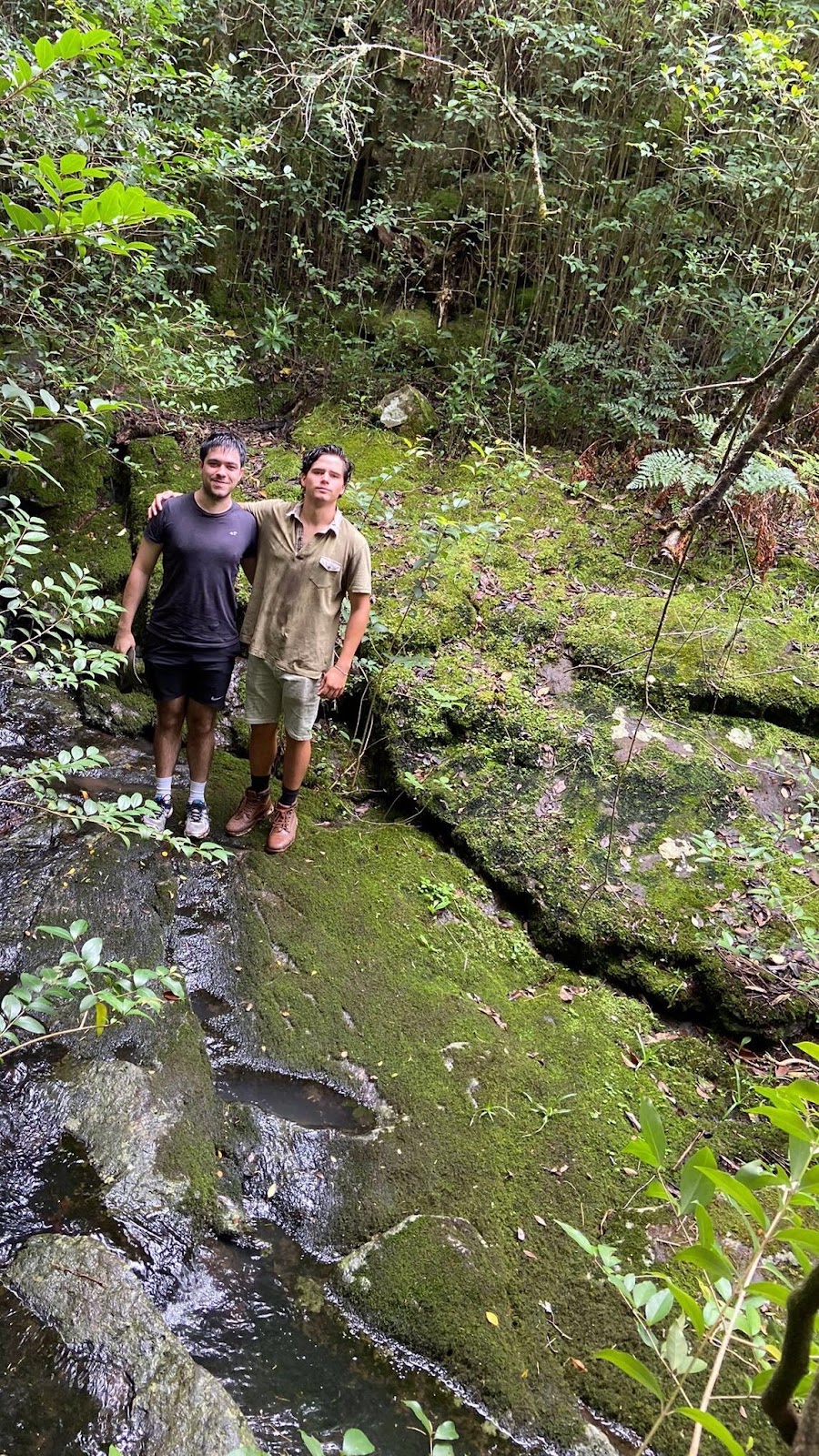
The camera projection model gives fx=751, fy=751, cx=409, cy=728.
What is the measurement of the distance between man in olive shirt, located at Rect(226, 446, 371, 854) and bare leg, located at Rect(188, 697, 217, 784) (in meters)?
0.21

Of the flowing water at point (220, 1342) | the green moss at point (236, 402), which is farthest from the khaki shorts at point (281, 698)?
the green moss at point (236, 402)

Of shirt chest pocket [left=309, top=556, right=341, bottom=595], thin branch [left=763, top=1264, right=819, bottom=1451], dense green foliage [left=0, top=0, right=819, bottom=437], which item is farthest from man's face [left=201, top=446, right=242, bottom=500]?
thin branch [left=763, top=1264, right=819, bottom=1451]

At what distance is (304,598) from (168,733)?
39.9 inches

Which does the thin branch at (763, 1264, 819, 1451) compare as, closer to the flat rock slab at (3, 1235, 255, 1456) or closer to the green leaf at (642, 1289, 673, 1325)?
the green leaf at (642, 1289, 673, 1325)

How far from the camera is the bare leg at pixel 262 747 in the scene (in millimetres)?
4004

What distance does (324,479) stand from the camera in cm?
343

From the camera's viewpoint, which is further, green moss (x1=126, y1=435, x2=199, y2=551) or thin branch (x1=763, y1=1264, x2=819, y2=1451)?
green moss (x1=126, y1=435, x2=199, y2=551)

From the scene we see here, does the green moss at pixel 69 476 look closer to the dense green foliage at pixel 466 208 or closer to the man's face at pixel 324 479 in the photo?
the dense green foliage at pixel 466 208

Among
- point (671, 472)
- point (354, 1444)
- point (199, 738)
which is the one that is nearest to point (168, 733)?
point (199, 738)

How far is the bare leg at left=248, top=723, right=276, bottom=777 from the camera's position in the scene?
4.00 metres

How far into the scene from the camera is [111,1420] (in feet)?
6.09

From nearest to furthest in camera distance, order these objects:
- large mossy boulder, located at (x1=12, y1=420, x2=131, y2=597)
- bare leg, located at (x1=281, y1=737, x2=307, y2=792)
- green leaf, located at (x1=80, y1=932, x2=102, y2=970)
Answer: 1. green leaf, located at (x1=80, y1=932, x2=102, y2=970)
2. bare leg, located at (x1=281, y1=737, x2=307, y2=792)
3. large mossy boulder, located at (x1=12, y1=420, x2=131, y2=597)

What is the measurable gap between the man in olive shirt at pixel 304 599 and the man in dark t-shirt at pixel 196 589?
0.44 ft

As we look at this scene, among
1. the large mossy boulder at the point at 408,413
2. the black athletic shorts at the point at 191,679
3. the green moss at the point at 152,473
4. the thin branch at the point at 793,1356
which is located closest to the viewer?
the thin branch at the point at 793,1356
